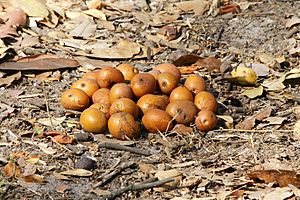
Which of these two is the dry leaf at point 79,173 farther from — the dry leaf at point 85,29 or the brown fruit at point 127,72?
the dry leaf at point 85,29

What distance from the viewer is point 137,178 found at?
431 centimetres

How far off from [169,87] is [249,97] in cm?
64

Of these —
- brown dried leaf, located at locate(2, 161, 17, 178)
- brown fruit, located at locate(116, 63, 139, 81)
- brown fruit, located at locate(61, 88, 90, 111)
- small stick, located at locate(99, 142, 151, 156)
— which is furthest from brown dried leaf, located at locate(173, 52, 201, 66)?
brown dried leaf, located at locate(2, 161, 17, 178)

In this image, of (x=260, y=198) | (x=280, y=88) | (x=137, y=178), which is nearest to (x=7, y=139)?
(x=137, y=178)

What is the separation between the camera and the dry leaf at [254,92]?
530 centimetres

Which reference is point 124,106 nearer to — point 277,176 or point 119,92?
point 119,92

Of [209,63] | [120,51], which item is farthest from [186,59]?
[120,51]

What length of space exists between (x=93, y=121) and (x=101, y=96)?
26 cm

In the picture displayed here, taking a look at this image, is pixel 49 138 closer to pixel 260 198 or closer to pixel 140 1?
pixel 260 198

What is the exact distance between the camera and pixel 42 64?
554cm

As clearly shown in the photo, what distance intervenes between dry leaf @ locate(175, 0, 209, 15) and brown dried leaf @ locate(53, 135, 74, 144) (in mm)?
2220

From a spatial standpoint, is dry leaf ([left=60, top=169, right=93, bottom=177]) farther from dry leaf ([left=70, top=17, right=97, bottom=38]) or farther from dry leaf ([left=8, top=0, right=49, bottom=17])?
dry leaf ([left=8, top=0, right=49, bottom=17])

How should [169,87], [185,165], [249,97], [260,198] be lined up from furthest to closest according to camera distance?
1. [249,97]
2. [169,87]
3. [185,165]
4. [260,198]

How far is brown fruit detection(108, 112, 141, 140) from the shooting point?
15.1 feet
